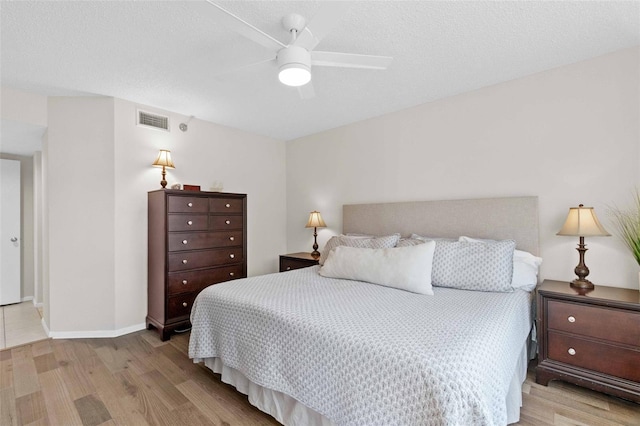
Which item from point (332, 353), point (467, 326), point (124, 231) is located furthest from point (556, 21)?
point (124, 231)

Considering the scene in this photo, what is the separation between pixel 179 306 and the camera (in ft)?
10.1

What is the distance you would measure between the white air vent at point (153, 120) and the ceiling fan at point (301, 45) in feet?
7.02

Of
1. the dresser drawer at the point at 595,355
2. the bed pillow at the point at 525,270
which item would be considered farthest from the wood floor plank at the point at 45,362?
the dresser drawer at the point at 595,355

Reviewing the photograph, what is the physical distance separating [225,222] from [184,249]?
0.54 metres

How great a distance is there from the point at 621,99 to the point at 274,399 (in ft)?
10.5

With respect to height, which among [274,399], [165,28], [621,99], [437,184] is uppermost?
[165,28]

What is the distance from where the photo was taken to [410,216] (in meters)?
3.26

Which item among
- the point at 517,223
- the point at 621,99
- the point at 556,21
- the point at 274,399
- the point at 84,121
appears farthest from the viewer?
the point at 84,121

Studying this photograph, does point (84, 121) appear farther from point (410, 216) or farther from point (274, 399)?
point (410, 216)

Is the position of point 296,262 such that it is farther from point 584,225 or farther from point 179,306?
point 584,225

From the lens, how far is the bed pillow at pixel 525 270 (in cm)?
232

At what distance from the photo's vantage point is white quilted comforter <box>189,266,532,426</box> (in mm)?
1167

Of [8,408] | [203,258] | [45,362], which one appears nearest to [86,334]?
[45,362]

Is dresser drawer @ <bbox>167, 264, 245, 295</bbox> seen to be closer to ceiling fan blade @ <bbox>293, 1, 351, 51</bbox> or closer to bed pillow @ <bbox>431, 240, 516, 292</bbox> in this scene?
bed pillow @ <bbox>431, 240, 516, 292</bbox>
